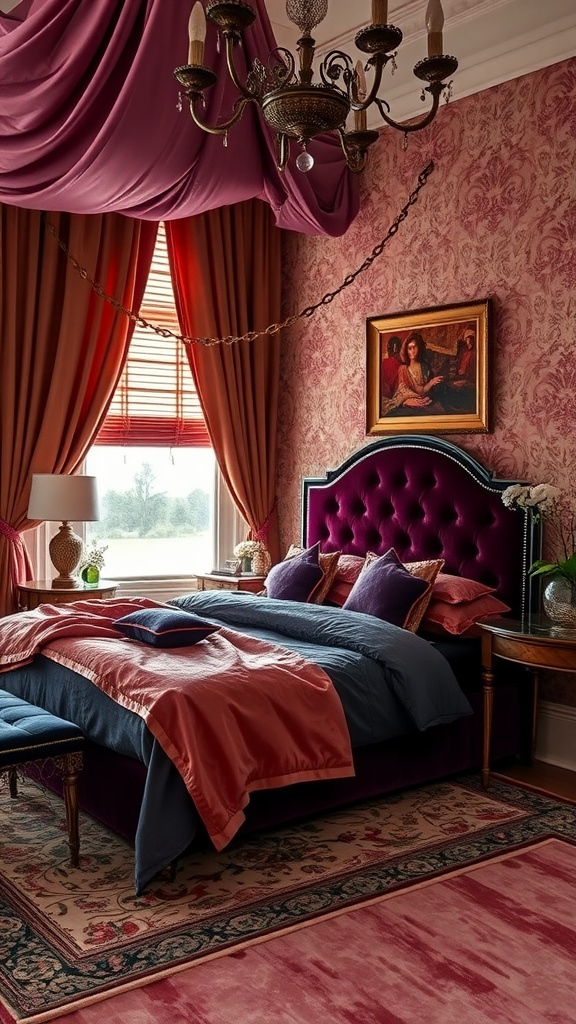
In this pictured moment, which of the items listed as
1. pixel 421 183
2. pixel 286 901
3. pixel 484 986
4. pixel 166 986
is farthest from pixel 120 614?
pixel 421 183

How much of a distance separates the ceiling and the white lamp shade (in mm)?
2466

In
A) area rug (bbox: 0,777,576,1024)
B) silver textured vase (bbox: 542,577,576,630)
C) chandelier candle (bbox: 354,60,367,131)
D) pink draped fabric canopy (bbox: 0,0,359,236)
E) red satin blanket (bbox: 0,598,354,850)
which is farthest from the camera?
silver textured vase (bbox: 542,577,576,630)

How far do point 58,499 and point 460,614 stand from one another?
216 cm

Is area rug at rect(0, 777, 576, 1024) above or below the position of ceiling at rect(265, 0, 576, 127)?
below

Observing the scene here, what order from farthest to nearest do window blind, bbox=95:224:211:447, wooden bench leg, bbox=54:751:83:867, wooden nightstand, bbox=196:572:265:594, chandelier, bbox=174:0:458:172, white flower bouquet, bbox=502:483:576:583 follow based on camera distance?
window blind, bbox=95:224:211:447 < wooden nightstand, bbox=196:572:265:594 < white flower bouquet, bbox=502:483:576:583 < wooden bench leg, bbox=54:751:83:867 < chandelier, bbox=174:0:458:172

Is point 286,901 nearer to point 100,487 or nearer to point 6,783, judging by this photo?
point 6,783

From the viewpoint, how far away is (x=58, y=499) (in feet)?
16.6

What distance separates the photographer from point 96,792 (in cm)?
345

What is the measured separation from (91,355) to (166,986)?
375 cm

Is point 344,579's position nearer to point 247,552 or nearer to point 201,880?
point 247,552

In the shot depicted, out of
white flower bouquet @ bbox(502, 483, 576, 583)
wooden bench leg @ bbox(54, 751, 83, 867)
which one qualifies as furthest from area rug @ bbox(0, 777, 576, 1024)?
white flower bouquet @ bbox(502, 483, 576, 583)

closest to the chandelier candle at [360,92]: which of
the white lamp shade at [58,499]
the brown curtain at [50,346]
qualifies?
the white lamp shade at [58,499]

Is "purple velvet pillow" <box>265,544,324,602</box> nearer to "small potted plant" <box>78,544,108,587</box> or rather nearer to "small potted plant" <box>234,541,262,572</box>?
"small potted plant" <box>234,541,262,572</box>

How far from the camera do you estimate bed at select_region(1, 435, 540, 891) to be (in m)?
3.21
